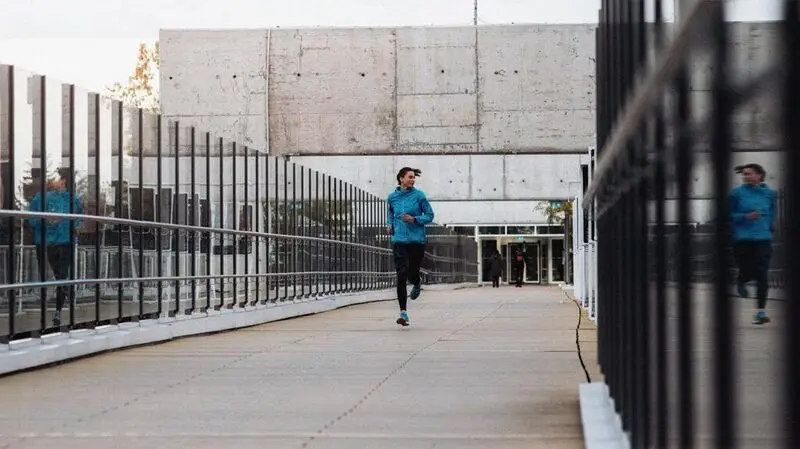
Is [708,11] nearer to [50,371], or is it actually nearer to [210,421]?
[210,421]

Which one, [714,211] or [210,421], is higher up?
[714,211]

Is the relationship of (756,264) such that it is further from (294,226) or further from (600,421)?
(294,226)

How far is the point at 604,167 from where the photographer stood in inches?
198

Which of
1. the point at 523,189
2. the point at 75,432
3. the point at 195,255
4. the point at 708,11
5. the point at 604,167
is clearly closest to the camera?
the point at 708,11

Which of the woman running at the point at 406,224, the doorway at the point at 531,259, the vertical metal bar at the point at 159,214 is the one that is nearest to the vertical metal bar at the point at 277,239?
the woman running at the point at 406,224

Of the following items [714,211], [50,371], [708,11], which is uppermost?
[708,11]

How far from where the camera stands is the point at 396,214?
1554cm

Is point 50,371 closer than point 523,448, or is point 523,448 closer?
point 523,448

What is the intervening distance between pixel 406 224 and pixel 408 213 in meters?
0.26

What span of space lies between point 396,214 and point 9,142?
6565 mm

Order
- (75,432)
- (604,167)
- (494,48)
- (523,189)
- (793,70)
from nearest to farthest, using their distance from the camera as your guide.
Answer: (793,70) → (604,167) → (75,432) → (494,48) → (523,189)

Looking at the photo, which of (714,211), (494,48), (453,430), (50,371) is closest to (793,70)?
(714,211)

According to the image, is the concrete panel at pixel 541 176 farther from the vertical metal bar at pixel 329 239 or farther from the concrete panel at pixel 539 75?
the vertical metal bar at pixel 329 239

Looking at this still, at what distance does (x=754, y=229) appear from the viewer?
1.78 metres
